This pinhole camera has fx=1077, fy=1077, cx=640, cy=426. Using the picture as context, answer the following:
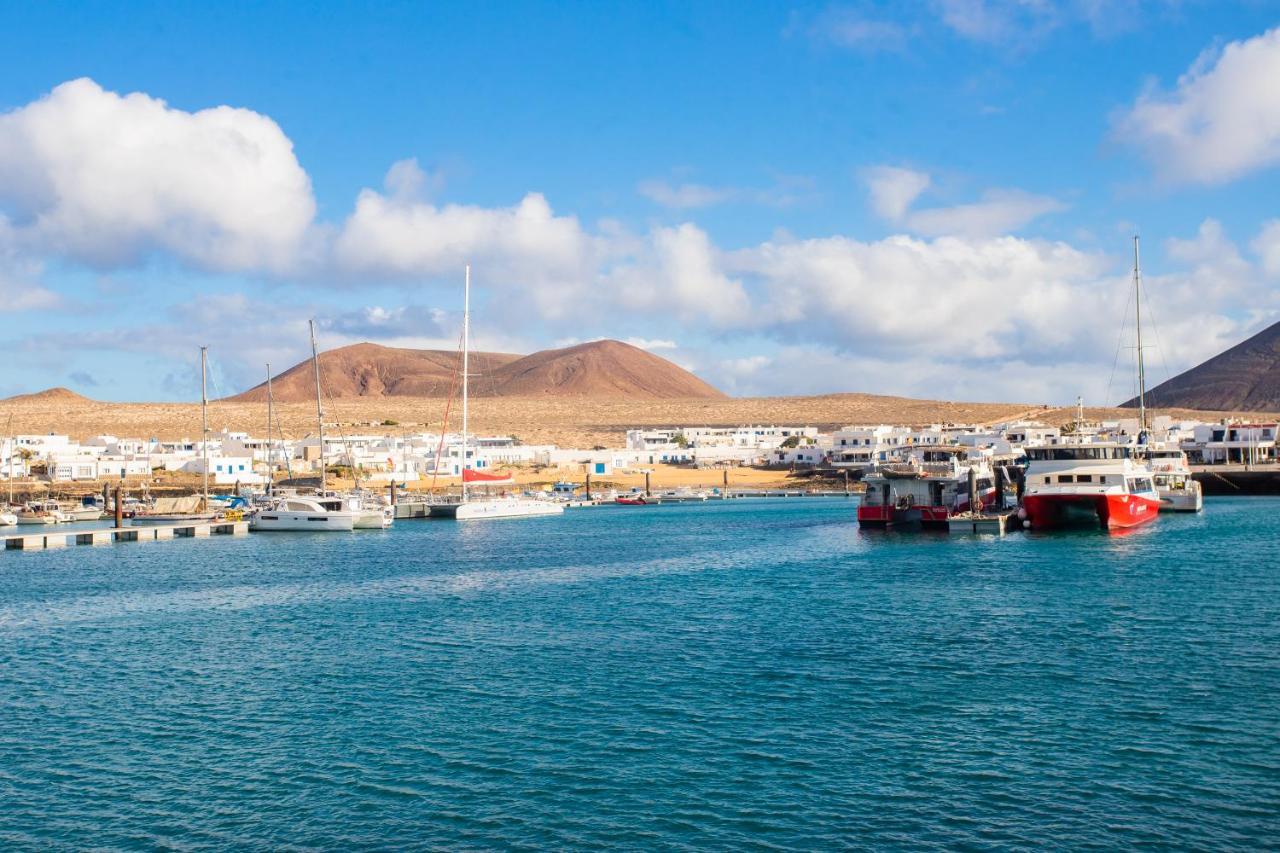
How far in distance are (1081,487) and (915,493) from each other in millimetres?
9337

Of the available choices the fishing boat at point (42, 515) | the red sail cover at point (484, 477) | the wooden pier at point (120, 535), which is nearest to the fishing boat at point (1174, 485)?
the red sail cover at point (484, 477)

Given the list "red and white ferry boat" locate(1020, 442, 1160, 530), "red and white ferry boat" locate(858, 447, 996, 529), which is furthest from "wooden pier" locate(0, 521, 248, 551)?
"red and white ferry boat" locate(1020, 442, 1160, 530)

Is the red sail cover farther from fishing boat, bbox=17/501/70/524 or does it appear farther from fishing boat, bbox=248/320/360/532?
fishing boat, bbox=17/501/70/524

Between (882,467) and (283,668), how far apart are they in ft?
147

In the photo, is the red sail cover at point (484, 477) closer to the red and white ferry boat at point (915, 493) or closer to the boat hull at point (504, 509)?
the boat hull at point (504, 509)

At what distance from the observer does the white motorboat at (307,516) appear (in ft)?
239

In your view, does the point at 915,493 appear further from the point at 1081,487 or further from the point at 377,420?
the point at 377,420

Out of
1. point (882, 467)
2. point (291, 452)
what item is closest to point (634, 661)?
point (882, 467)

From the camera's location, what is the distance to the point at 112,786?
19000 millimetres

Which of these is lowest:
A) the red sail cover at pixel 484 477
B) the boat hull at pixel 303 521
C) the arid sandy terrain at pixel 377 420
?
the boat hull at pixel 303 521

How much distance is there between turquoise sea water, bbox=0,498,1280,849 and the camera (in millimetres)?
16922

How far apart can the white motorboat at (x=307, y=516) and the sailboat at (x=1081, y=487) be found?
4396 centimetres

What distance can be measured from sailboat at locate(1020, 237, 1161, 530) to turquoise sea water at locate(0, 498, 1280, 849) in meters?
14.3

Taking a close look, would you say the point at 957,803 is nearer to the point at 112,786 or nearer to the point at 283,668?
the point at 112,786
